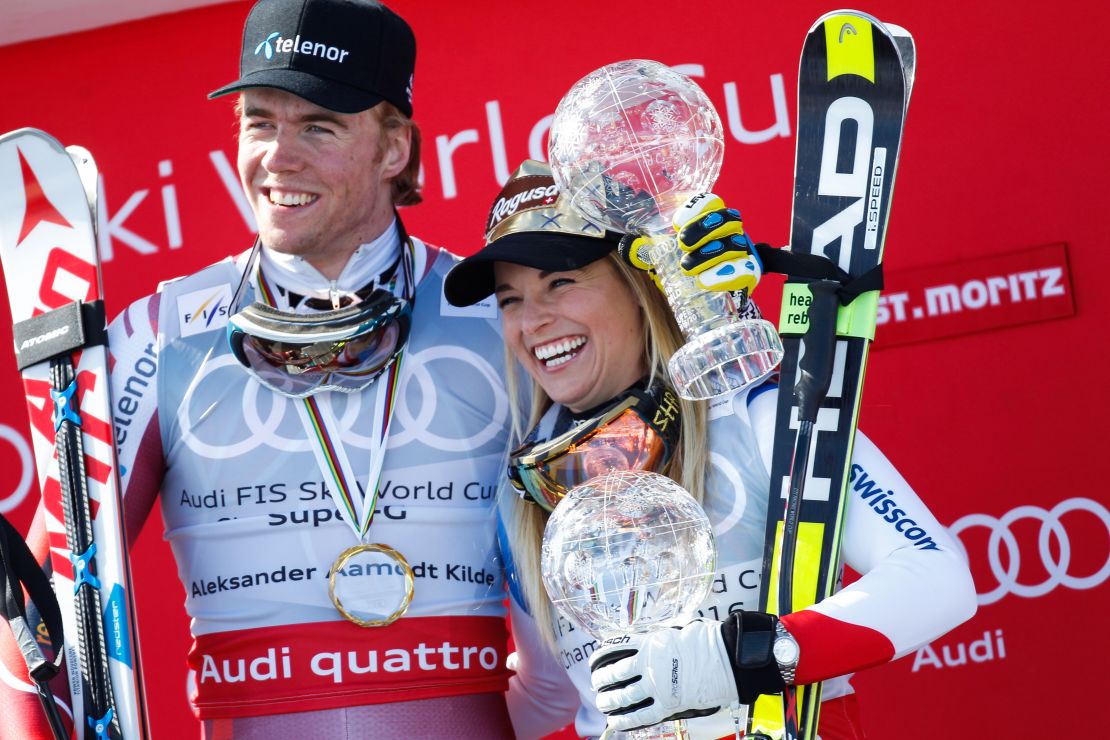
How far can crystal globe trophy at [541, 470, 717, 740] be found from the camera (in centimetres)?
184

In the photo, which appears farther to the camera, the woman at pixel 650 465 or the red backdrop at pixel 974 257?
the red backdrop at pixel 974 257

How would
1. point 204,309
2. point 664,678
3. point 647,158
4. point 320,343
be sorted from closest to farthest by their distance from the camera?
1. point 664,678
2. point 647,158
3. point 320,343
4. point 204,309

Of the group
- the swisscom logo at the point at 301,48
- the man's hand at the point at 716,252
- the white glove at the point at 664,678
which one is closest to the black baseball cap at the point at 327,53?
the swisscom logo at the point at 301,48

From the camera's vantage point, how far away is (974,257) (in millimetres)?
3029

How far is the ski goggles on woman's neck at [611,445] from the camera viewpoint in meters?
2.15

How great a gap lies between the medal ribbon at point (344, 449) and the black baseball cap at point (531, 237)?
19cm

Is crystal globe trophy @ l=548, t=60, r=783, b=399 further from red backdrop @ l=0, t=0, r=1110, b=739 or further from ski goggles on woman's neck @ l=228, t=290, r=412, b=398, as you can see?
red backdrop @ l=0, t=0, r=1110, b=739

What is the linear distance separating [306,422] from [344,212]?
350mm

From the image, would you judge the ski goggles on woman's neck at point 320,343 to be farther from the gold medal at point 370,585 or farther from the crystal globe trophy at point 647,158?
the crystal globe trophy at point 647,158

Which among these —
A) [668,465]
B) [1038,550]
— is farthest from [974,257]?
[668,465]

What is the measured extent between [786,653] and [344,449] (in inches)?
33.9

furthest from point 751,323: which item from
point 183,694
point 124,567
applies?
point 183,694

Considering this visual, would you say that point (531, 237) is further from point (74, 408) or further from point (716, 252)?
point (74, 408)

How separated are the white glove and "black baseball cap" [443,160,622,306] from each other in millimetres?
629
